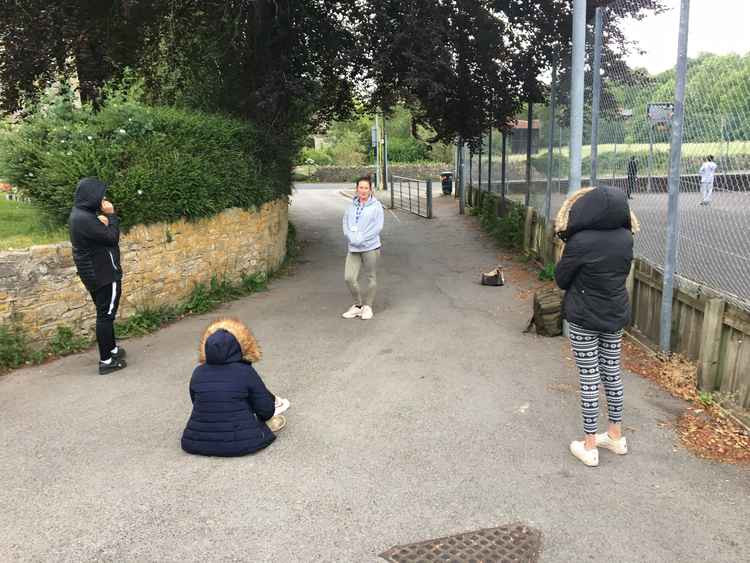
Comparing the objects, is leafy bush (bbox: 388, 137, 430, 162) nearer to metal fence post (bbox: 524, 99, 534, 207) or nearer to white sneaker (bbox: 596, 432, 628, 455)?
metal fence post (bbox: 524, 99, 534, 207)

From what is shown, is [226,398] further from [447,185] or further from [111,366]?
[447,185]

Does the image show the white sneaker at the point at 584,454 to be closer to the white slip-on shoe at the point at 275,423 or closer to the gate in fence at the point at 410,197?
the white slip-on shoe at the point at 275,423

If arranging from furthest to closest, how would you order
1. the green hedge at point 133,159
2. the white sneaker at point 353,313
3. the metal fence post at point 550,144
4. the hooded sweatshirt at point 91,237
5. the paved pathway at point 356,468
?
the metal fence post at point 550,144 → the white sneaker at point 353,313 → the green hedge at point 133,159 → the hooded sweatshirt at point 91,237 → the paved pathway at point 356,468

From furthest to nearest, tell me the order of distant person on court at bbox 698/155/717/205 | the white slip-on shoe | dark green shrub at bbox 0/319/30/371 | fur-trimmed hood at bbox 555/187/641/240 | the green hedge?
the green hedge, dark green shrub at bbox 0/319/30/371, distant person on court at bbox 698/155/717/205, the white slip-on shoe, fur-trimmed hood at bbox 555/187/641/240

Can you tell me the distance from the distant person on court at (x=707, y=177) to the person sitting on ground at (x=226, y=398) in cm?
388

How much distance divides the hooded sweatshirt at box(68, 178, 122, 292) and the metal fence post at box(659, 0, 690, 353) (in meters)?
4.98

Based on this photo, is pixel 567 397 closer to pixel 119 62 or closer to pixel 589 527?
pixel 589 527

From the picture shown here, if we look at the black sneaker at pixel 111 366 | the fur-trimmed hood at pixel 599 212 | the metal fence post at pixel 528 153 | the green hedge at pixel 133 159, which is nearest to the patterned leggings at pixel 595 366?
the fur-trimmed hood at pixel 599 212

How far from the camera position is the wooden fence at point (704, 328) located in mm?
4750

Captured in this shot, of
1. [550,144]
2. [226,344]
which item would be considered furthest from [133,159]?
[550,144]

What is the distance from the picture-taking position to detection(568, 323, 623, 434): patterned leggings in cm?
413

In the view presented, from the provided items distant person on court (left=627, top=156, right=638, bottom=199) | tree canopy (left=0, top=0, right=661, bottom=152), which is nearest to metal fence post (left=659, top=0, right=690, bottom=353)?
distant person on court (left=627, top=156, right=638, bottom=199)

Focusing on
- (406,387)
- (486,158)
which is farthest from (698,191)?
(486,158)

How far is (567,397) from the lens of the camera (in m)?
5.34
